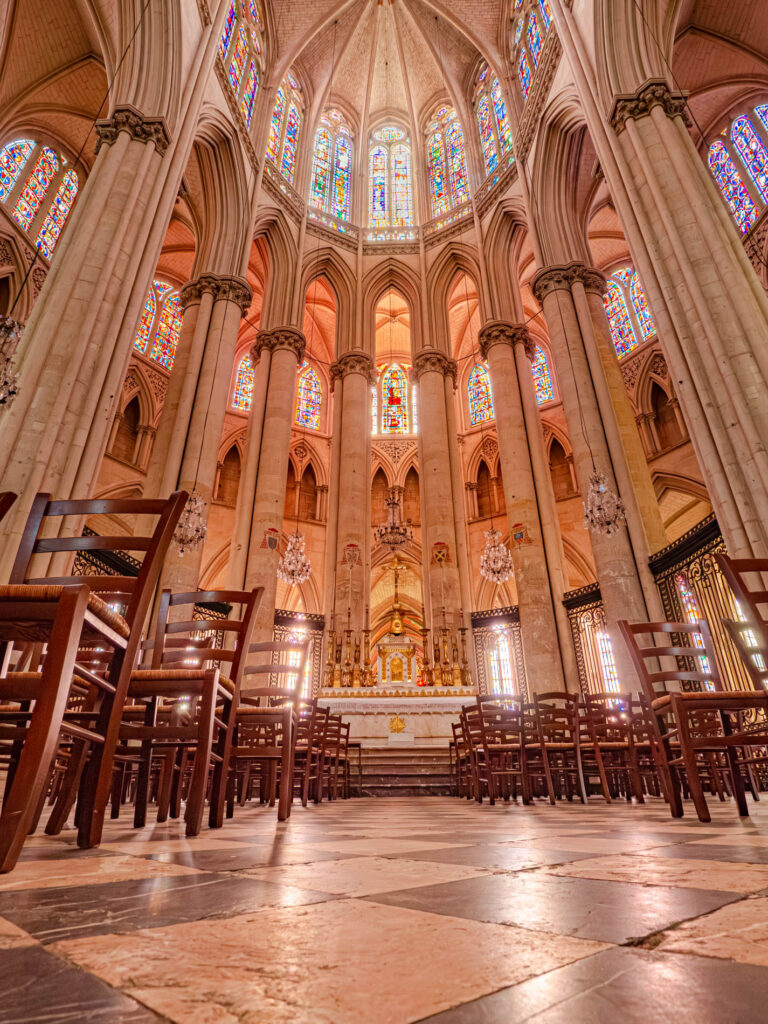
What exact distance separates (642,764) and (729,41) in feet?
47.3

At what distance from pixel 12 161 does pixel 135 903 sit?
16.9 m

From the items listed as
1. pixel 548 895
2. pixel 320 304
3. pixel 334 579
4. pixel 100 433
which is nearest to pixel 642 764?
pixel 548 895

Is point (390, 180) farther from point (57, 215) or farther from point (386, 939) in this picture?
point (386, 939)

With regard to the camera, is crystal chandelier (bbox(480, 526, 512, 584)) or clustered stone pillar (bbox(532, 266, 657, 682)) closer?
clustered stone pillar (bbox(532, 266, 657, 682))

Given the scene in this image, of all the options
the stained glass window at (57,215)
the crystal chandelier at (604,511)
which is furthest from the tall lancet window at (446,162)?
the crystal chandelier at (604,511)

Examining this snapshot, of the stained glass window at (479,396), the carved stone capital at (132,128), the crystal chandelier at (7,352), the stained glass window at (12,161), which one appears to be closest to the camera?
the crystal chandelier at (7,352)

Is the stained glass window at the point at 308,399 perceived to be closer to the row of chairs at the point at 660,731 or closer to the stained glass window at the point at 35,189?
the stained glass window at the point at 35,189

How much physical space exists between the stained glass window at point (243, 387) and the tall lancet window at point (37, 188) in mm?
7268

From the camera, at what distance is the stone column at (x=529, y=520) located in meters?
11.0

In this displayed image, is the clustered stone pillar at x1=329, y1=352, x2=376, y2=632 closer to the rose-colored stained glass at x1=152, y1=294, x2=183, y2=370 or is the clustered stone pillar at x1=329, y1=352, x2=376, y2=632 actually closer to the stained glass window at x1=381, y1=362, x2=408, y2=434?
the stained glass window at x1=381, y1=362, x2=408, y2=434

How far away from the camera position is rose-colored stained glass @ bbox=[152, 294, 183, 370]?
60.7ft

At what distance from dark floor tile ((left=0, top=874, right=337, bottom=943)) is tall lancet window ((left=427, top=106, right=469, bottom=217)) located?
18.9 metres

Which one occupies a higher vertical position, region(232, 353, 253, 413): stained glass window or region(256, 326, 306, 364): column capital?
region(232, 353, 253, 413): stained glass window

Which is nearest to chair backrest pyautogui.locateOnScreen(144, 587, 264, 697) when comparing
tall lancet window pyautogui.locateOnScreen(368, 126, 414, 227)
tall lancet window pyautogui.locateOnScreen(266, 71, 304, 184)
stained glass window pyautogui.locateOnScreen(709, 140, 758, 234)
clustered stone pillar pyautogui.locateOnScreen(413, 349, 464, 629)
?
clustered stone pillar pyautogui.locateOnScreen(413, 349, 464, 629)
